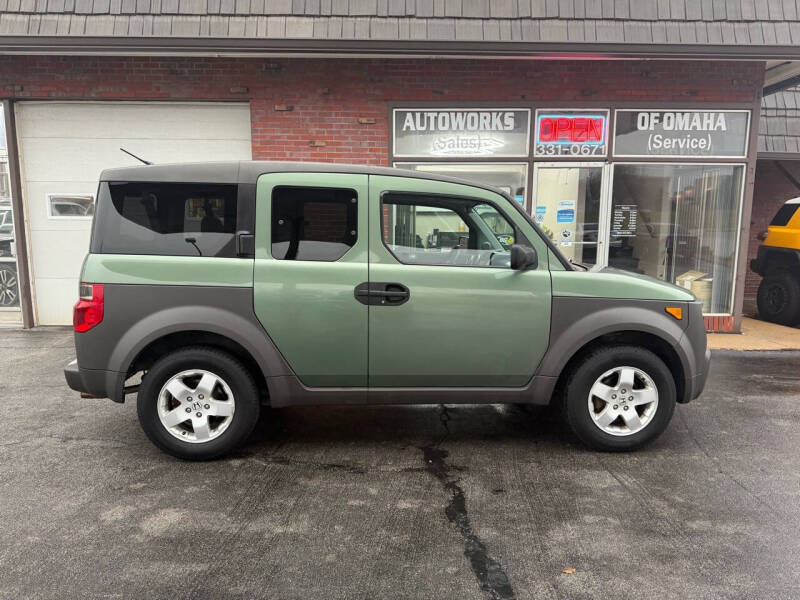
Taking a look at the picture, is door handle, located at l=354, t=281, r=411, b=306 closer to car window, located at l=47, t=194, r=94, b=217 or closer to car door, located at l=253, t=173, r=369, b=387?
car door, located at l=253, t=173, r=369, b=387

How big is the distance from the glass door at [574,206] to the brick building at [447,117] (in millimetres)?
20

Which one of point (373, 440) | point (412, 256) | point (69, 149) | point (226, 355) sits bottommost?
point (373, 440)

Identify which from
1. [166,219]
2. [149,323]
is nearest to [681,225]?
[166,219]

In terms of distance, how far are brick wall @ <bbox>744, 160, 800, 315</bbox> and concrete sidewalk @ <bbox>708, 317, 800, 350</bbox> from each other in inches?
84.5

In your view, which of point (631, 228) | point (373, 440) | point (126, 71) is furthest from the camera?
point (631, 228)

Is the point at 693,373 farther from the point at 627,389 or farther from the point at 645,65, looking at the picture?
the point at 645,65

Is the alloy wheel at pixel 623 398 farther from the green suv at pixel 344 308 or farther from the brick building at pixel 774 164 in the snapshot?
the brick building at pixel 774 164

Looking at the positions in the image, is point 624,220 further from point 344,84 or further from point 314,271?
point 314,271

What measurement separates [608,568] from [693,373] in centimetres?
187

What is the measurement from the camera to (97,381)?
12.6 feet

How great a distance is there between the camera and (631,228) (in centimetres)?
840

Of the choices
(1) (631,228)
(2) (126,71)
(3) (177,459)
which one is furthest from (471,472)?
(2) (126,71)

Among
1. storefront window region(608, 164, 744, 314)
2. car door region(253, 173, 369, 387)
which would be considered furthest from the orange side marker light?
storefront window region(608, 164, 744, 314)

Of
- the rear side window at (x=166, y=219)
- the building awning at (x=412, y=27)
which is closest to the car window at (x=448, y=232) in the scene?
the rear side window at (x=166, y=219)
